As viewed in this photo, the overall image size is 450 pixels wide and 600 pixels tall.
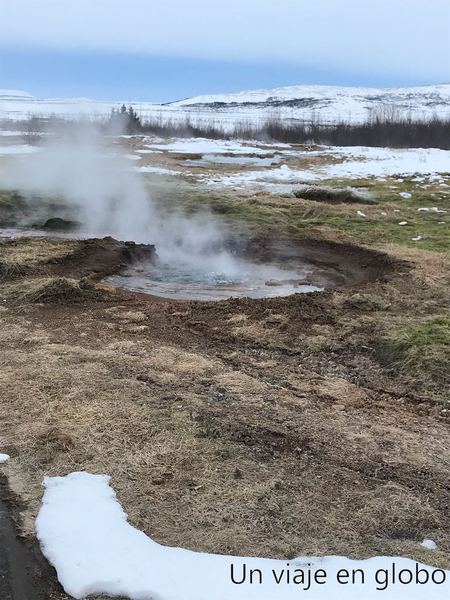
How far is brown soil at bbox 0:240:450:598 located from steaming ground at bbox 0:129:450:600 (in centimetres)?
2

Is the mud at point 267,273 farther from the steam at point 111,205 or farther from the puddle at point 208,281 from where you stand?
the steam at point 111,205

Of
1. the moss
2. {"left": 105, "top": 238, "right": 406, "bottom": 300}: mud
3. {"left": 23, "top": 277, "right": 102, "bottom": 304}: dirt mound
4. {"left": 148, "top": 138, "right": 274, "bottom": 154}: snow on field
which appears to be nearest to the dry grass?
{"left": 23, "top": 277, "right": 102, "bottom": 304}: dirt mound

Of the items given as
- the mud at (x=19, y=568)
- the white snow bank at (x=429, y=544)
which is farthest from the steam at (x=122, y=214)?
the mud at (x=19, y=568)

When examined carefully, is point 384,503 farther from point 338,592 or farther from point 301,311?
point 301,311

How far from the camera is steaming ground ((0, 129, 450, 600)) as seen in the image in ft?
11.9

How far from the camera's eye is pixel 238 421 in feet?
15.6

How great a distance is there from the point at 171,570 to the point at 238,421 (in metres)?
1.72

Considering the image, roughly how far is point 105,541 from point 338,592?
4.44 feet

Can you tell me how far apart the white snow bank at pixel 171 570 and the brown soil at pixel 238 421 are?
0.11m

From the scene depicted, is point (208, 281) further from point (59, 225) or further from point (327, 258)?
point (59, 225)

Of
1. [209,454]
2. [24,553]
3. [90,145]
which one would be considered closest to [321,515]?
[209,454]

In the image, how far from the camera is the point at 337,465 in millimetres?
4188

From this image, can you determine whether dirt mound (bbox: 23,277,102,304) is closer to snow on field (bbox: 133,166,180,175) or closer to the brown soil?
the brown soil

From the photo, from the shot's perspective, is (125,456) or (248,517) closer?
(248,517)
